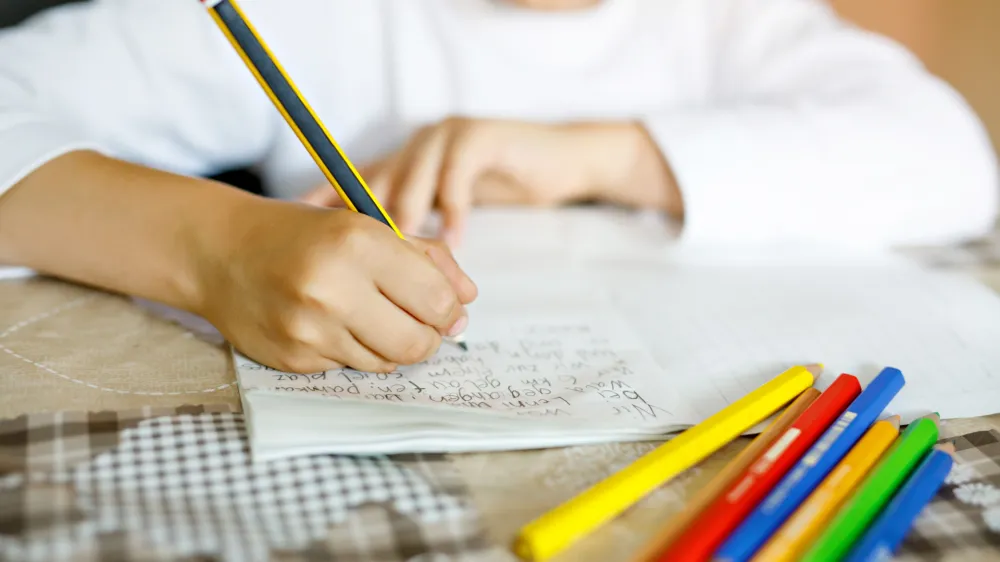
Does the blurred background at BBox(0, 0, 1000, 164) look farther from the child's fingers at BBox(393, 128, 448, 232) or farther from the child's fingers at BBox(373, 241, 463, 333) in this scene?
the child's fingers at BBox(373, 241, 463, 333)

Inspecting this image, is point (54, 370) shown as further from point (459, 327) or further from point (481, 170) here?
point (481, 170)

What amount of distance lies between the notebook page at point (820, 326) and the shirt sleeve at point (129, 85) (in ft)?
1.03

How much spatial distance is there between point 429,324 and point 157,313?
160 mm

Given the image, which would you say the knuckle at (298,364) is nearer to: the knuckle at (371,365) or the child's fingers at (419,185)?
the knuckle at (371,365)

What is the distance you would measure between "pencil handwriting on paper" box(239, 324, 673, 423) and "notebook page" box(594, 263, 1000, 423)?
25 mm

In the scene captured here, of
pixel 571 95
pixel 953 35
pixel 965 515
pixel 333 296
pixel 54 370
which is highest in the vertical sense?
pixel 953 35

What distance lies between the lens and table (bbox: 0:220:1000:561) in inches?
11.2

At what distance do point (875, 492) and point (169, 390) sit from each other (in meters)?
0.28

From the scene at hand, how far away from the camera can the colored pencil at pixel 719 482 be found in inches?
9.9

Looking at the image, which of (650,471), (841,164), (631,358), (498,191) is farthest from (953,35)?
(650,471)

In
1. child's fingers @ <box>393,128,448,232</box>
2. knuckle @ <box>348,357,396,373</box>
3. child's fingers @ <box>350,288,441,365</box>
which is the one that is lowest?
knuckle @ <box>348,357,396,373</box>

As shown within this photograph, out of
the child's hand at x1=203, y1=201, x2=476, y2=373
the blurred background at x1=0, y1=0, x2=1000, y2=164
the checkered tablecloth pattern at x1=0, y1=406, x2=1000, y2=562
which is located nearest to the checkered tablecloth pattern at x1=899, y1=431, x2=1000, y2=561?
the checkered tablecloth pattern at x1=0, y1=406, x2=1000, y2=562

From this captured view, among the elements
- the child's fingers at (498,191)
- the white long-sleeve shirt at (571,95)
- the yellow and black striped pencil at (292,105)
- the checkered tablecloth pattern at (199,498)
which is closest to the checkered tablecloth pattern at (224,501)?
the checkered tablecloth pattern at (199,498)

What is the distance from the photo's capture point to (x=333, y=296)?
0.35 m
